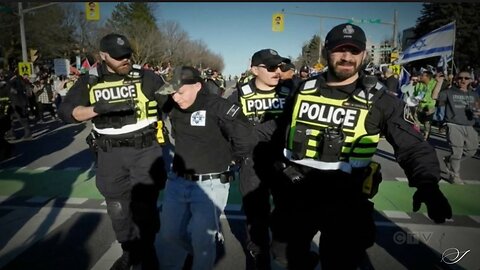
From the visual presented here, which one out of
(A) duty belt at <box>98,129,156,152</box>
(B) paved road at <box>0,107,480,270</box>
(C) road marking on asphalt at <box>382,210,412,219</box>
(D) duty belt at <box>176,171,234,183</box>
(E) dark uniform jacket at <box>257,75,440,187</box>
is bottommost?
(C) road marking on asphalt at <box>382,210,412,219</box>

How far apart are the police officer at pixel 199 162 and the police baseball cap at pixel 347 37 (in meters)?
0.97

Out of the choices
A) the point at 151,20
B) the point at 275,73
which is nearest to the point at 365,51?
the point at 275,73

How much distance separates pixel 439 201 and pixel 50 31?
32.8 metres

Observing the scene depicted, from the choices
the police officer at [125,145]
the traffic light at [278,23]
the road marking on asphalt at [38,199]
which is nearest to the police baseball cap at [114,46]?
the police officer at [125,145]

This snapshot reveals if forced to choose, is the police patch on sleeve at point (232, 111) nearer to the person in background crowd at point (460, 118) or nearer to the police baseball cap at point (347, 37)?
the police baseball cap at point (347, 37)

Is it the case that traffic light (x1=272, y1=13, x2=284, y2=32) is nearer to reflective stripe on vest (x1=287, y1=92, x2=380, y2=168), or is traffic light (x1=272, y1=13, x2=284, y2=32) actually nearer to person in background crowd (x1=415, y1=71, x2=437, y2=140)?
person in background crowd (x1=415, y1=71, x2=437, y2=140)

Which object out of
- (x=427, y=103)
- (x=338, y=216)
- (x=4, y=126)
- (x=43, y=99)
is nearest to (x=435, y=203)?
(x=338, y=216)

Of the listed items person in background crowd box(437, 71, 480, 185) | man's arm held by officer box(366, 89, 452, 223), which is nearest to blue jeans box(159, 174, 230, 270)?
man's arm held by officer box(366, 89, 452, 223)

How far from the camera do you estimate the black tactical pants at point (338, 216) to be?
94.2 inches

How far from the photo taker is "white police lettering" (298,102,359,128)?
234cm

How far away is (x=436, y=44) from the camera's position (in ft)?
35.7

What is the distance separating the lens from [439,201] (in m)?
2.04

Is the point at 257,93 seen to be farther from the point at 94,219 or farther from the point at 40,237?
the point at 40,237

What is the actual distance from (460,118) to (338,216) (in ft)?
16.2
